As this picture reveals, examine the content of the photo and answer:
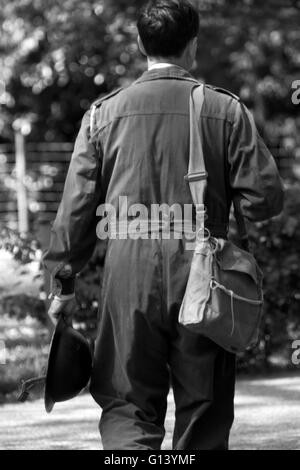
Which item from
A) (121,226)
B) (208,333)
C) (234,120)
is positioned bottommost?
(208,333)

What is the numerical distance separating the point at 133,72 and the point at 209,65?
1314 millimetres

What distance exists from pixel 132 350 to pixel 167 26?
1.23m

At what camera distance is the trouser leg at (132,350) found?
4066 mm

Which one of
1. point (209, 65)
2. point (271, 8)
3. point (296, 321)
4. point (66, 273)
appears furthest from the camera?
point (209, 65)

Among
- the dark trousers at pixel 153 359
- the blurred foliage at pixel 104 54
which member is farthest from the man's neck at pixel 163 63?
the blurred foliage at pixel 104 54

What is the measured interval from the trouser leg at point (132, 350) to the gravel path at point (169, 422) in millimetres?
1565

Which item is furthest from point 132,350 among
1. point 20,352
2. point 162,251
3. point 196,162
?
point 20,352

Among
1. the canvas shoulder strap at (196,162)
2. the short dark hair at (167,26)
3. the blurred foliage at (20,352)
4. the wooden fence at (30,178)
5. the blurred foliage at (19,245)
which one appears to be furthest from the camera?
the wooden fence at (30,178)

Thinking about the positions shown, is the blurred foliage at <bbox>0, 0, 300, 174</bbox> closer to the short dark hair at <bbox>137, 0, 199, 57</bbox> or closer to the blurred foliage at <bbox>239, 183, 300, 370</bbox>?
the blurred foliage at <bbox>239, 183, 300, 370</bbox>

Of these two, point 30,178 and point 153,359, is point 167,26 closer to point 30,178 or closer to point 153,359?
point 153,359

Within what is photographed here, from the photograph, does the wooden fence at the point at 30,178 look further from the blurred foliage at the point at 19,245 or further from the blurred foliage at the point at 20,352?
the blurred foliage at the point at 19,245

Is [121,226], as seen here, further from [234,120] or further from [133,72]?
[133,72]
